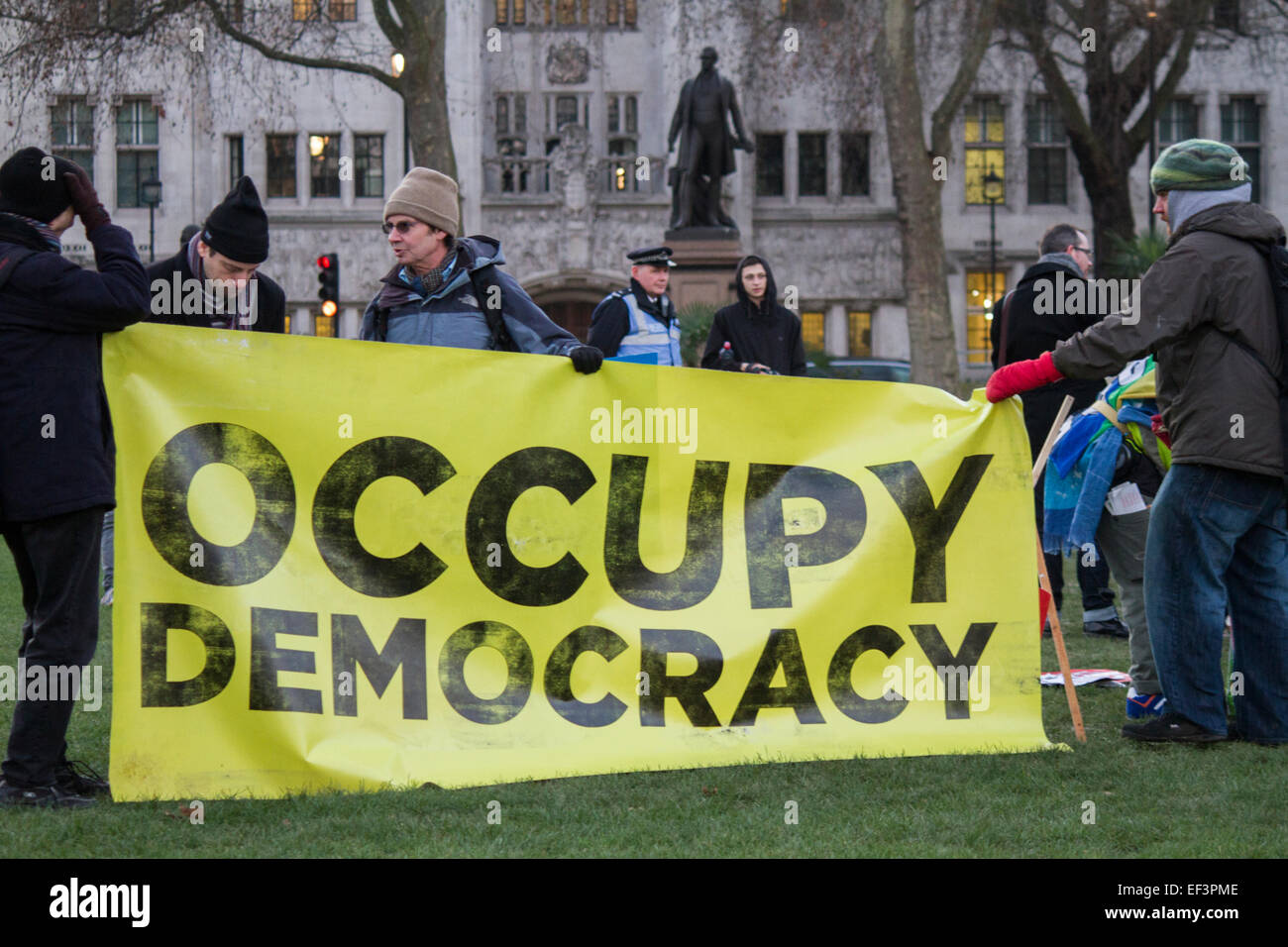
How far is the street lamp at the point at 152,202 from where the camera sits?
36.2m

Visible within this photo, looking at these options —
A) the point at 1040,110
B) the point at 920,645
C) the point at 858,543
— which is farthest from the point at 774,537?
the point at 1040,110

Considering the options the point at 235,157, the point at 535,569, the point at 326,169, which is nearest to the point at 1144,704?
the point at 535,569

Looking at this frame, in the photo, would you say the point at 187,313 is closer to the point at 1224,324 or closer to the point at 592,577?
the point at 592,577

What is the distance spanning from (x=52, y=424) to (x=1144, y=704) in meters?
4.45

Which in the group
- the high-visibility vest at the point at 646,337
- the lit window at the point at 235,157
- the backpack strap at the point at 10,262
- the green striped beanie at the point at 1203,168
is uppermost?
the lit window at the point at 235,157

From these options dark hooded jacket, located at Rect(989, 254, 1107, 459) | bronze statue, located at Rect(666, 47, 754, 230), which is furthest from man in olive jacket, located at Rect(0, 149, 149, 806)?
bronze statue, located at Rect(666, 47, 754, 230)

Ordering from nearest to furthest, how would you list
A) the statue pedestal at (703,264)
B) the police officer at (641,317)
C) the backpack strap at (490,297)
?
the backpack strap at (490,297)
the police officer at (641,317)
the statue pedestal at (703,264)

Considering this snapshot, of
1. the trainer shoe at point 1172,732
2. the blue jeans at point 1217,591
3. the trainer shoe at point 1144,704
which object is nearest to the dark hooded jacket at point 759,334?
the trainer shoe at point 1144,704

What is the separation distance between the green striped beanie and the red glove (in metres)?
0.91

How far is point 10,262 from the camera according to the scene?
187 inches

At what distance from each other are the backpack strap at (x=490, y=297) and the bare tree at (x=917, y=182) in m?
18.1

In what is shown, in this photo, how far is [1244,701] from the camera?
5965mm

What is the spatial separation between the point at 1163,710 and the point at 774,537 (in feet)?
5.97

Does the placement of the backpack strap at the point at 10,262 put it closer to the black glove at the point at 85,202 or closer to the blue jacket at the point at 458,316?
the black glove at the point at 85,202
